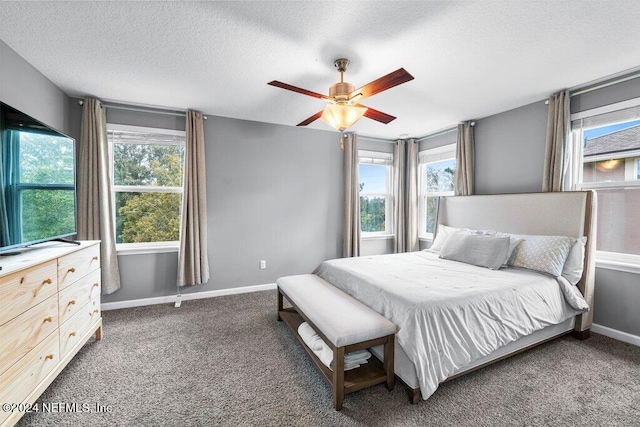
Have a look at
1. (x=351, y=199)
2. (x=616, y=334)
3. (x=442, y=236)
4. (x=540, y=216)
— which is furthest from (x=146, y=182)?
(x=616, y=334)

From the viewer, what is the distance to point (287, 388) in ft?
6.13

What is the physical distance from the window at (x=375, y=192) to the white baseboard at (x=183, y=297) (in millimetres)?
2050

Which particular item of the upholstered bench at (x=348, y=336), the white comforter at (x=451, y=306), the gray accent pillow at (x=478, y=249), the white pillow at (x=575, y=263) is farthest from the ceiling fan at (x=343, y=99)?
the white pillow at (x=575, y=263)

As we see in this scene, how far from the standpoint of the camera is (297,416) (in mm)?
1624

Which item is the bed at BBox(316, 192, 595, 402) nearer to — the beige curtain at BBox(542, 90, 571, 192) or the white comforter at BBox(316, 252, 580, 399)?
the white comforter at BBox(316, 252, 580, 399)

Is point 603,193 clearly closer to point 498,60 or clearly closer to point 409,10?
point 498,60

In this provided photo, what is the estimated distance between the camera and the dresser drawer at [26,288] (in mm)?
1335

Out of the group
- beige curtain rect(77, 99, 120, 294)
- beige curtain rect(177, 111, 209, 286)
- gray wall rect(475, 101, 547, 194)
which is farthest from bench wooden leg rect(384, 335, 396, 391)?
beige curtain rect(77, 99, 120, 294)

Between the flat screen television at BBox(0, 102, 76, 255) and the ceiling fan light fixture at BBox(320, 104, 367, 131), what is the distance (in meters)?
2.07

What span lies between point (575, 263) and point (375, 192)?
2.92m

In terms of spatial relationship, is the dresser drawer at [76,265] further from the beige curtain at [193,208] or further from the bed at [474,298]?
the bed at [474,298]

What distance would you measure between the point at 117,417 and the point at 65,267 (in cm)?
107

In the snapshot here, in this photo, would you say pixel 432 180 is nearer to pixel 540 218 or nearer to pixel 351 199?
pixel 351 199

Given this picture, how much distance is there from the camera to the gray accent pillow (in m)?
2.76
